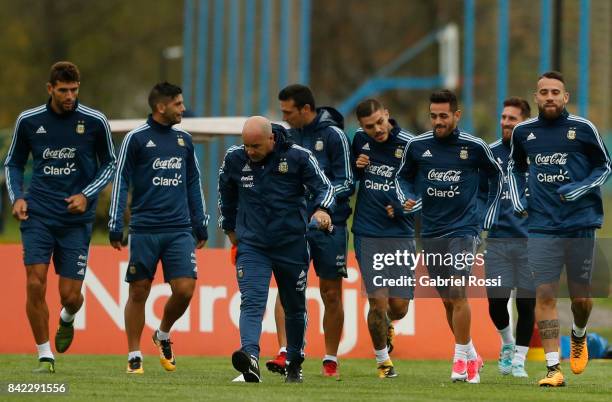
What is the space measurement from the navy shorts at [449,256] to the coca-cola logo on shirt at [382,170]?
3.23 feet

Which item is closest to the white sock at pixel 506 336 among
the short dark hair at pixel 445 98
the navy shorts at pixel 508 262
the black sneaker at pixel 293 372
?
the navy shorts at pixel 508 262

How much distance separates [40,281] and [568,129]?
473cm

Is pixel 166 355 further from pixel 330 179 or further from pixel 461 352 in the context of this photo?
pixel 461 352

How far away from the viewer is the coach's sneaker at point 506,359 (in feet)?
50.8

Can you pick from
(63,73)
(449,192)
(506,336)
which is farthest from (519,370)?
(63,73)

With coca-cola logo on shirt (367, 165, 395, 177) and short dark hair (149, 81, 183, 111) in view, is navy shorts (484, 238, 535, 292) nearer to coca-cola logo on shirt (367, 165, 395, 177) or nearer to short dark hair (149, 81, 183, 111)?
coca-cola logo on shirt (367, 165, 395, 177)

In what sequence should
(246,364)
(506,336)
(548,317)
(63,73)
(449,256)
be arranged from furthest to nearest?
1. (506,336)
2. (63,73)
3. (449,256)
4. (548,317)
5. (246,364)

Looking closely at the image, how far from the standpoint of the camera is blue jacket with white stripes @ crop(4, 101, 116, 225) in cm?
1453

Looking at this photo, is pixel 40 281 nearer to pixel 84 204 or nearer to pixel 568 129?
pixel 84 204

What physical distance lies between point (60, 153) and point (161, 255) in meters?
1.26

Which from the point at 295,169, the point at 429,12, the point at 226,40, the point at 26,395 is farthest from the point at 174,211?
the point at 429,12

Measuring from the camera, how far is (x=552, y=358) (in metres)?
13.6

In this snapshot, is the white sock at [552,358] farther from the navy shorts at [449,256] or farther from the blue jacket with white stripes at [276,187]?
the blue jacket with white stripes at [276,187]

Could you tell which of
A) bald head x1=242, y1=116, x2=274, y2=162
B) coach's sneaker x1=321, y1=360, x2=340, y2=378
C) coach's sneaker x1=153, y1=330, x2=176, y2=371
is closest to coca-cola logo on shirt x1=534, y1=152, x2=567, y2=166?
bald head x1=242, y1=116, x2=274, y2=162
